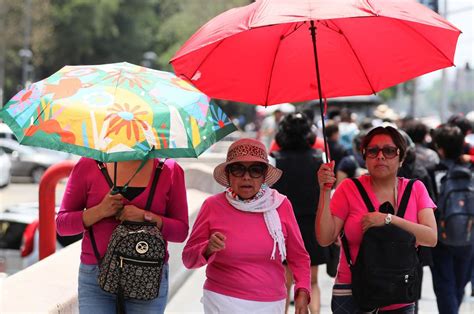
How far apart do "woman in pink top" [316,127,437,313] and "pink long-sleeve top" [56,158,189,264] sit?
29.1 inches

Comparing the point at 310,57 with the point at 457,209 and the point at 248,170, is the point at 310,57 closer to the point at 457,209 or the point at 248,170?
the point at 248,170

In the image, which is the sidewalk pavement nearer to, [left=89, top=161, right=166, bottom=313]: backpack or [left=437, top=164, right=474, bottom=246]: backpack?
[left=437, top=164, right=474, bottom=246]: backpack

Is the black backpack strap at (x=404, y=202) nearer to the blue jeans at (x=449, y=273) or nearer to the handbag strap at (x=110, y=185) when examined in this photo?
the handbag strap at (x=110, y=185)

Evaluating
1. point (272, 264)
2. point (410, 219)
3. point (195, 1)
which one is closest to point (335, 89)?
point (410, 219)

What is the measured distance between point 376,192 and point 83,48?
67.2 metres

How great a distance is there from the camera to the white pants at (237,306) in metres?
4.37

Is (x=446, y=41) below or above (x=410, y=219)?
above

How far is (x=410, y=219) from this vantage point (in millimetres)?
4668

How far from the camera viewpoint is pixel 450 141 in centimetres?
729

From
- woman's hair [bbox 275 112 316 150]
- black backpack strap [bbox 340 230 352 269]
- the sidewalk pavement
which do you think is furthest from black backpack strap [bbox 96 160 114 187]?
the sidewalk pavement

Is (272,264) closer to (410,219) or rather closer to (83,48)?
(410,219)

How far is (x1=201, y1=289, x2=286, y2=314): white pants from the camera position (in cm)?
437

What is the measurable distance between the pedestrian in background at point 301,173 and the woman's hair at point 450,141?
990 mm

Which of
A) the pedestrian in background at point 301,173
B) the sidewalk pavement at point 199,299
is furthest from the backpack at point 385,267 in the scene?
the sidewalk pavement at point 199,299
